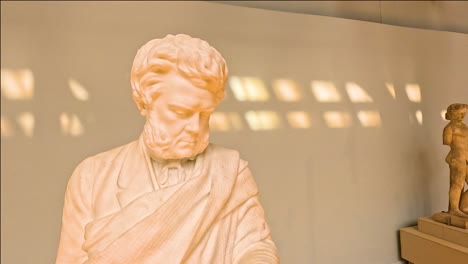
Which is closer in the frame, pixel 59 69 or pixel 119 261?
pixel 119 261

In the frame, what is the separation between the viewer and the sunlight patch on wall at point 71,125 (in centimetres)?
278

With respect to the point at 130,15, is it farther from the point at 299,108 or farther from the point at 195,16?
the point at 299,108

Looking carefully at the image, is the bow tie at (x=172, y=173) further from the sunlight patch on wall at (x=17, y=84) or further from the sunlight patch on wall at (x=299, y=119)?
the sunlight patch on wall at (x=299, y=119)

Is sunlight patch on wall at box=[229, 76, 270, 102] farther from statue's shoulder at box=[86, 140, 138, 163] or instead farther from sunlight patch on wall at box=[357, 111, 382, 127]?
statue's shoulder at box=[86, 140, 138, 163]

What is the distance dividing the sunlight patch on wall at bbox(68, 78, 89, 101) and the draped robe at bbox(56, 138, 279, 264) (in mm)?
1395

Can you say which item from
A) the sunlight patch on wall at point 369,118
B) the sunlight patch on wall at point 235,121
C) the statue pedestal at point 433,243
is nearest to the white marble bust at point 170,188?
the sunlight patch on wall at point 235,121

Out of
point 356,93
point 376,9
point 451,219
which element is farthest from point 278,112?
point 451,219

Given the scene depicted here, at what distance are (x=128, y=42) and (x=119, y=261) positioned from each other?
1958 mm

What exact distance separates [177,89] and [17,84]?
6.05ft

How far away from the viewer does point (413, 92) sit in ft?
11.7

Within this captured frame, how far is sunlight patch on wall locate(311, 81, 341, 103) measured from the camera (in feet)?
11.4

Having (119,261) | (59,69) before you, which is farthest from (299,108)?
(119,261)

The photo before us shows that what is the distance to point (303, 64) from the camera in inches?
135

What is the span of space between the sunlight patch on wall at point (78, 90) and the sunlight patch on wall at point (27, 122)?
32 centimetres
